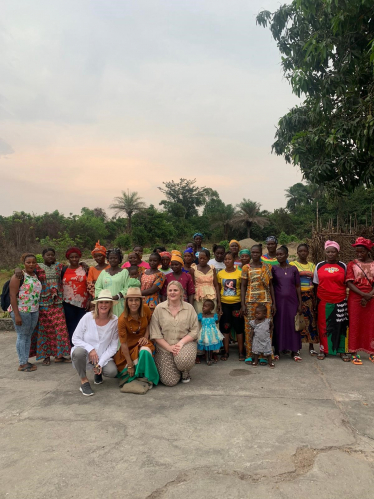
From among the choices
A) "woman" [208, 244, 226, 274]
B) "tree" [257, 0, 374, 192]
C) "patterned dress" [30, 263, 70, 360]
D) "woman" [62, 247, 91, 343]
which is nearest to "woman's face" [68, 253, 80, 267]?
"woman" [62, 247, 91, 343]

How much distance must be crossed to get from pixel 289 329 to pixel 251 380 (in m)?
1.15

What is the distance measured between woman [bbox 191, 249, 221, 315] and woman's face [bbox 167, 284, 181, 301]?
84 centimetres

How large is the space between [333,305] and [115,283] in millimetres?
3126

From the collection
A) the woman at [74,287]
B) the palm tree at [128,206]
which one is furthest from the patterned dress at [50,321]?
the palm tree at [128,206]

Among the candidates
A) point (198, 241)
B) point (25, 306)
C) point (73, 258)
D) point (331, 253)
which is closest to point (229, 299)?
point (331, 253)

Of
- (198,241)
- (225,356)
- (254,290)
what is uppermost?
(198,241)

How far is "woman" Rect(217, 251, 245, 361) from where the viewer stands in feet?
17.9

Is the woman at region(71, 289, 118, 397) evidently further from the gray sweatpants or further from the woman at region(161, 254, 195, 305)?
the woman at region(161, 254, 195, 305)

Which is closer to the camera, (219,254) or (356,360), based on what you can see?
(356,360)

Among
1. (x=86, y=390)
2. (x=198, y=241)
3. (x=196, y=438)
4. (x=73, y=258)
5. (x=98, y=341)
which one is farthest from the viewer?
(x=198, y=241)

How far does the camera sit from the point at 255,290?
525 cm

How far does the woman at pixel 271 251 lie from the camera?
5680 mm

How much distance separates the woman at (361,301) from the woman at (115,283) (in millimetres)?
3185

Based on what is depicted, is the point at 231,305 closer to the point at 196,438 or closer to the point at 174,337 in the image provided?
the point at 174,337
